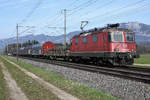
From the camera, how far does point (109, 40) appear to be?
2039 centimetres

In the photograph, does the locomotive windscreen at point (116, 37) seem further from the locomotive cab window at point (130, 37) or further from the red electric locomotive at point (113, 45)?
the locomotive cab window at point (130, 37)

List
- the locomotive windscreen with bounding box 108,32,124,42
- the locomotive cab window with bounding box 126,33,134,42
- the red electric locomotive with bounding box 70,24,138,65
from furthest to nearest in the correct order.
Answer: the locomotive cab window with bounding box 126,33,134,42 < the locomotive windscreen with bounding box 108,32,124,42 < the red electric locomotive with bounding box 70,24,138,65

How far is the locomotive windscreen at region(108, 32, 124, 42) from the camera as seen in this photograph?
20438 millimetres

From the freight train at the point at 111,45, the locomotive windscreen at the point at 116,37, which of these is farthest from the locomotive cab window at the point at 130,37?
the locomotive windscreen at the point at 116,37

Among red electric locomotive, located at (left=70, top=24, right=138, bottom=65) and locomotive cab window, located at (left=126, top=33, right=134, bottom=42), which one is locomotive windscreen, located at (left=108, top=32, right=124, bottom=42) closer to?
red electric locomotive, located at (left=70, top=24, right=138, bottom=65)

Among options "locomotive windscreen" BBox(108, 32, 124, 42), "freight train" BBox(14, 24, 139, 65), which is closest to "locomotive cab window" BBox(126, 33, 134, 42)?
"freight train" BBox(14, 24, 139, 65)

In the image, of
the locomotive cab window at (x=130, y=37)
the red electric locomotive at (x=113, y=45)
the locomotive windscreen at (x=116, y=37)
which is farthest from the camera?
the locomotive cab window at (x=130, y=37)

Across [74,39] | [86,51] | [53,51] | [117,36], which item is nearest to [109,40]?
[117,36]

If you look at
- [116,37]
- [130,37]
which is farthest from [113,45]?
[130,37]

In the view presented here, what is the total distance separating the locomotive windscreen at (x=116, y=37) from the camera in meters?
20.4

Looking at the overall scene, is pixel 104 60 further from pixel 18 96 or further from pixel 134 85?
pixel 18 96

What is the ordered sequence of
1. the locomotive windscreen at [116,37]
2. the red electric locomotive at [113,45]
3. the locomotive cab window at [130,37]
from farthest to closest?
the locomotive cab window at [130,37] → the locomotive windscreen at [116,37] → the red electric locomotive at [113,45]

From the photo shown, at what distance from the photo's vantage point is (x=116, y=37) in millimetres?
20688

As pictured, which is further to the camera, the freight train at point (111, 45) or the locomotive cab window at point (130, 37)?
the locomotive cab window at point (130, 37)
